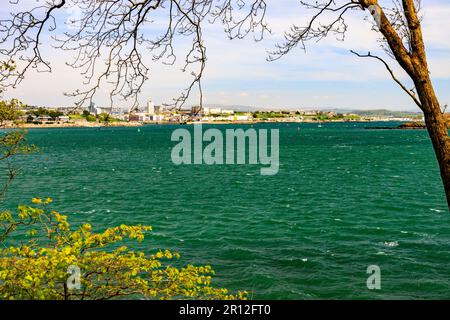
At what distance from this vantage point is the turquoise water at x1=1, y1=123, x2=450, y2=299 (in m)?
18.2

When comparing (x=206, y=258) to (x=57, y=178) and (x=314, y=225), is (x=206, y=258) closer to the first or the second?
(x=314, y=225)

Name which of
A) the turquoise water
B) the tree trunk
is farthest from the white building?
the turquoise water

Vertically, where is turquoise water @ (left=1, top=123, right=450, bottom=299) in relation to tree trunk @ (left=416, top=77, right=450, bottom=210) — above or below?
below

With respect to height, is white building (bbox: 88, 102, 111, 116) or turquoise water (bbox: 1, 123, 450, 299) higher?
white building (bbox: 88, 102, 111, 116)

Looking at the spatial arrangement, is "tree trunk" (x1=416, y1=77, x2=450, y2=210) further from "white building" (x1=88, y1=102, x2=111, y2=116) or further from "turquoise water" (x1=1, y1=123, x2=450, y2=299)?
"turquoise water" (x1=1, y1=123, x2=450, y2=299)

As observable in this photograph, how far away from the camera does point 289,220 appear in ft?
94.9

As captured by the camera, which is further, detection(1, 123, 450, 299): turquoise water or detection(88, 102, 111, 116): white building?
detection(1, 123, 450, 299): turquoise water

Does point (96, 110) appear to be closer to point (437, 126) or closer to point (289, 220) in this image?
point (437, 126)

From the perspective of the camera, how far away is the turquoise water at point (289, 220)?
1816cm

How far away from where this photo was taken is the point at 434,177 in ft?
170

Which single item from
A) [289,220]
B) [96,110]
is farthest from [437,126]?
[289,220]

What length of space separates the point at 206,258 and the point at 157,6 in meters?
16.5

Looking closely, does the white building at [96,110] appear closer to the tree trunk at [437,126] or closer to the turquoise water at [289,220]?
the tree trunk at [437,126]

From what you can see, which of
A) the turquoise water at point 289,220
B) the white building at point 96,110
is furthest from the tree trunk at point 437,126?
the turquoise water at point 289,220
